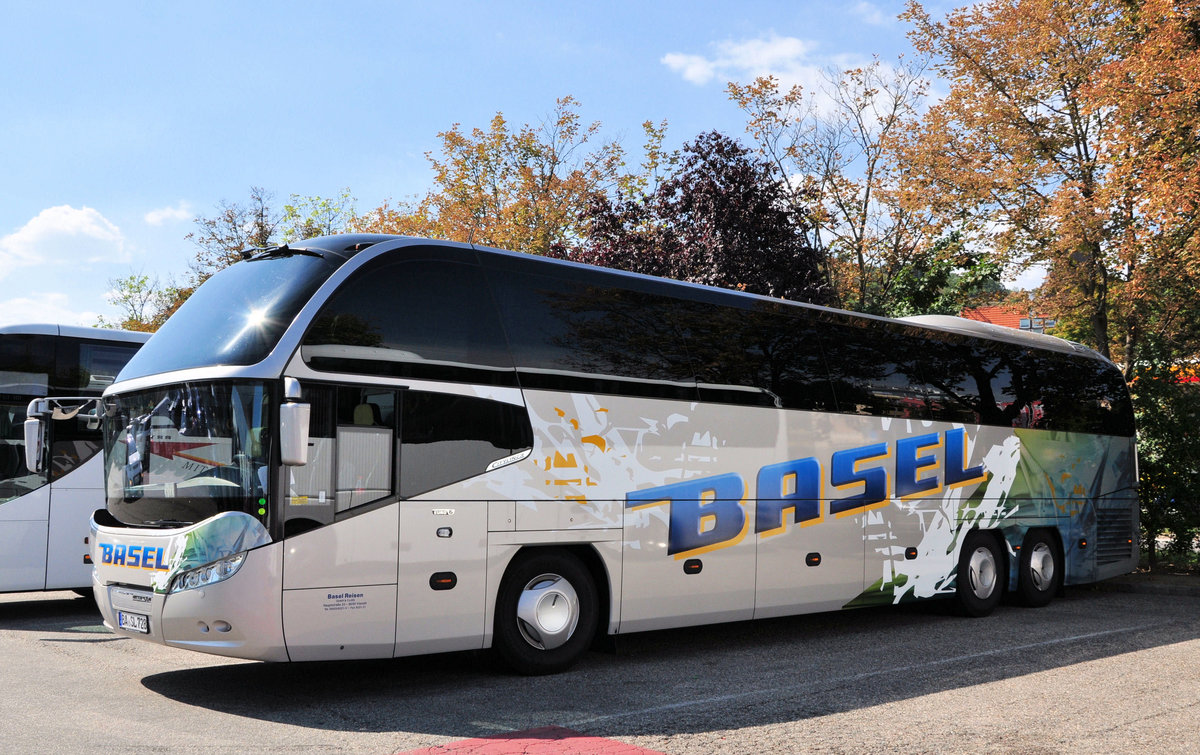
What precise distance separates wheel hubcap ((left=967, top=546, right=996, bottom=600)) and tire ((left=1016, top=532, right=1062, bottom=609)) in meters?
0.65

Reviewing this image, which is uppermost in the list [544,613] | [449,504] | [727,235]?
[727,235]

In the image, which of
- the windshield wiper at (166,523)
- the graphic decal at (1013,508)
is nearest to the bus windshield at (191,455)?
Result: the windshield wiper at (166,523)

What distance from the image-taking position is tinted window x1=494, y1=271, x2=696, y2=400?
8.66 metres

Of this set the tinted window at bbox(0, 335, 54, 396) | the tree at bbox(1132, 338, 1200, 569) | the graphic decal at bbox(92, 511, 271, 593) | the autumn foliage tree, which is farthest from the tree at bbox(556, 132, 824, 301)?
the graphic decal at bbox(92, 511, 271, 593)

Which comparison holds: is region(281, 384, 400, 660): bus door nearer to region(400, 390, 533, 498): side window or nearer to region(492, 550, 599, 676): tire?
region(400, 390, 533, 498): side window

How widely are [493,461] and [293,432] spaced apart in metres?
1.89

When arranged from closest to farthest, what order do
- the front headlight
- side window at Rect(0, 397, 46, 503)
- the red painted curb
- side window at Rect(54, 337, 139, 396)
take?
the red painted curb, the front headlight, side window at Rect(0, 397, 46, 503), side window at Rect(54, 337, 139, 396)

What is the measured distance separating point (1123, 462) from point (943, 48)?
8.39m

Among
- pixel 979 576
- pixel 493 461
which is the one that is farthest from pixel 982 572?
pixel 493 461

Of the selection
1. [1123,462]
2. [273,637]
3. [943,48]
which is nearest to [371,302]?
[273,637]

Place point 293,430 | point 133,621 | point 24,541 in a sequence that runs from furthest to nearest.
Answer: point 24,541 < point 133,621 < point 293,430

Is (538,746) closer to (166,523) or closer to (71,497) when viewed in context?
(166,523)

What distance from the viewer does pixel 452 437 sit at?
8062 millimetres

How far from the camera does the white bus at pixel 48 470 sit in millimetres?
12156
